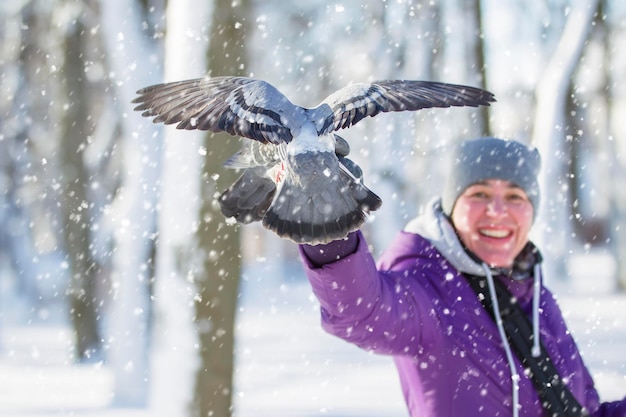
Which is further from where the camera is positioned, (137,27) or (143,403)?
(143,403)

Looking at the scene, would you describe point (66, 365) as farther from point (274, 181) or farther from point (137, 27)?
point (274, 181)

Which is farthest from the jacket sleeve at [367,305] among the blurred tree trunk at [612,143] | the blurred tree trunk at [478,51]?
the blurred tree trunk at [612,143]

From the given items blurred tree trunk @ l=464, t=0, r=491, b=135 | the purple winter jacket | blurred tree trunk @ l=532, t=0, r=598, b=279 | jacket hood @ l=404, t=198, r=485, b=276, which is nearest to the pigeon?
the purple winter jacket

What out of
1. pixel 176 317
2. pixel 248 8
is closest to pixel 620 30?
pixel 248 8

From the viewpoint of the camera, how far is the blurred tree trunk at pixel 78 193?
9.84m

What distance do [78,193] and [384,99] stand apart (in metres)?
9.08

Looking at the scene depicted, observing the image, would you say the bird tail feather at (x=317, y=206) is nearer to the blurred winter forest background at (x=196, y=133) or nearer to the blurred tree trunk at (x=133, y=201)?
the blurred winter forest background at (x=196, y=133)

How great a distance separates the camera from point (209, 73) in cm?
374

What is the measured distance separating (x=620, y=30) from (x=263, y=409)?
278 inches

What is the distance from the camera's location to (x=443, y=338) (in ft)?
7.22

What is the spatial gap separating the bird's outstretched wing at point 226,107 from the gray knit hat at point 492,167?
108 centimetres

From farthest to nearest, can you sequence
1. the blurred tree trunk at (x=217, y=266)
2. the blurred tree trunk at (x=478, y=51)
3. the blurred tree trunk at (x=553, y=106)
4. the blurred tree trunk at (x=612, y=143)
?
1. the blurred tree trunk at (x=612, y=143)
2. the blurred tree trunk at (x=478, y=51)
3. the blurred tree trunk at (x=553, y=106)
4. the blurred tree trunk at (x=217, y=266)

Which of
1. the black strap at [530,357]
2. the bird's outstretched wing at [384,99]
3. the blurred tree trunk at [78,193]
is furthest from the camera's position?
the blurred tree trunk at [78,193]

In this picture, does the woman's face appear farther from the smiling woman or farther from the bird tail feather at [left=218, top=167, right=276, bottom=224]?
the bird tail feather at [left=218, top=167, right=276, bottom=224]
